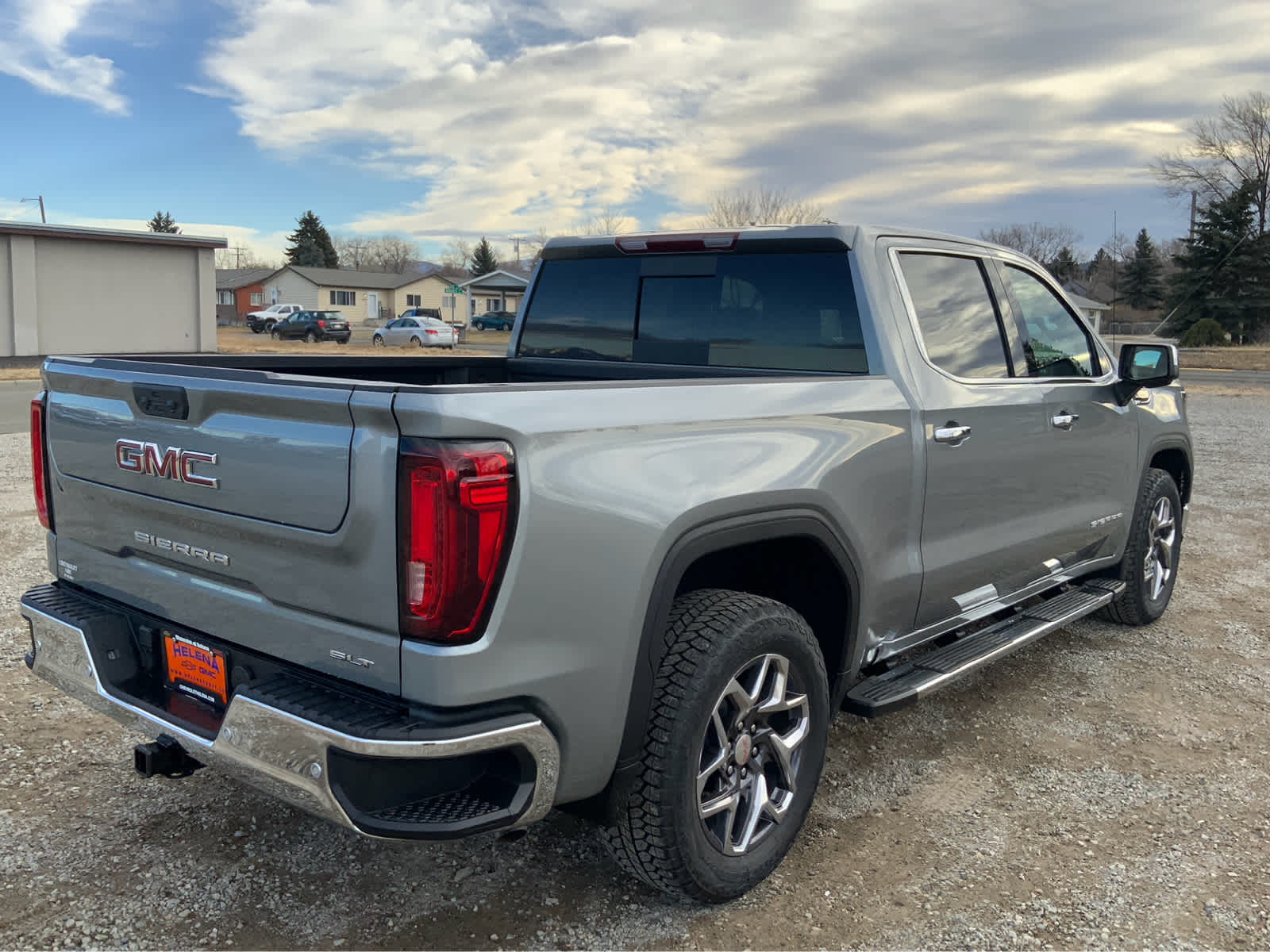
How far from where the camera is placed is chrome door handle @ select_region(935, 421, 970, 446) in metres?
3.55

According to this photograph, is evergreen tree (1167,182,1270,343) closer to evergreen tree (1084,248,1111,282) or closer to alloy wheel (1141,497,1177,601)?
evergreen tree (1084,248,1111,282)

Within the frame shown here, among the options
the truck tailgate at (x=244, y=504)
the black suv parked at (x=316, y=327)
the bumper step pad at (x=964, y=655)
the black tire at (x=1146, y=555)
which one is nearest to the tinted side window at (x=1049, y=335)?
the black tire at (x=1146, y=555)

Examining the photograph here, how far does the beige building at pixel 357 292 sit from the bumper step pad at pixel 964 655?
243ft

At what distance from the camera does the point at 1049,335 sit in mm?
4535

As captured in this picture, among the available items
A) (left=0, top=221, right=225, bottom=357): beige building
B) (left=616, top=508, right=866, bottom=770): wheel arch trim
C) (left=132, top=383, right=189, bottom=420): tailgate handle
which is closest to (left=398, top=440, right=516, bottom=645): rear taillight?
(left=616, top=508, right=866, bottom=770): wheel arch trim

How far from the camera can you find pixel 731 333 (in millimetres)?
3961

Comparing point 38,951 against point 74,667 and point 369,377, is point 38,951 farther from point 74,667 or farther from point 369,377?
point 369,377

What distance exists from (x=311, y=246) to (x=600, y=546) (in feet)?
313

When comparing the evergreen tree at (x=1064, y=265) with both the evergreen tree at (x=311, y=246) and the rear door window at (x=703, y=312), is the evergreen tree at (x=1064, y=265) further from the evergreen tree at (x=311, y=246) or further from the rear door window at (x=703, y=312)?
the rear door window at (x=703, y=312)

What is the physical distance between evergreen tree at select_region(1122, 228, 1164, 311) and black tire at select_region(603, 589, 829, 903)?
7580 cm

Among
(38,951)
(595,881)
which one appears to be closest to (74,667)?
(38,951)

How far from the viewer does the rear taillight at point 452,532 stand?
2162 mm

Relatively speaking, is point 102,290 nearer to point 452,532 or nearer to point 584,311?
point 584,311

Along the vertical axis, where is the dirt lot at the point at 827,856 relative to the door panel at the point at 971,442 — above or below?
below
